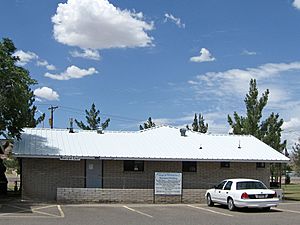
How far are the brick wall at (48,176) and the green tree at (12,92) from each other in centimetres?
188

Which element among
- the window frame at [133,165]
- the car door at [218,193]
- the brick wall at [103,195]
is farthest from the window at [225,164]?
the car door at [218,193]

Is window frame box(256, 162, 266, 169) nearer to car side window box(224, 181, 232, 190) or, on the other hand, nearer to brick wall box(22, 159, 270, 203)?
brick wall box(22, 159, 270, 203)

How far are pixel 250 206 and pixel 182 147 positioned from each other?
10318mm

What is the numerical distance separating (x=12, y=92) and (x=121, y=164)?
8054mm

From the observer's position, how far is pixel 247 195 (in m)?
21.8

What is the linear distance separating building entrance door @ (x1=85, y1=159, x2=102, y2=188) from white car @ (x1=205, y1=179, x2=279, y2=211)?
8153 mm

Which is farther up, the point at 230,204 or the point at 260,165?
the point at 260,165

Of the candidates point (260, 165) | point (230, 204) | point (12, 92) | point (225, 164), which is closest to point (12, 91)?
point (12, 92)

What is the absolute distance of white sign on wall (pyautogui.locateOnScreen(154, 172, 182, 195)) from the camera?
28.3 m

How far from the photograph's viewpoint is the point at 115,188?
94.7ft

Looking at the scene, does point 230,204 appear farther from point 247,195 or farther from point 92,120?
point 92,120

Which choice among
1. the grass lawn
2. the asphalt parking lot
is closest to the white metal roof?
the grass lawn

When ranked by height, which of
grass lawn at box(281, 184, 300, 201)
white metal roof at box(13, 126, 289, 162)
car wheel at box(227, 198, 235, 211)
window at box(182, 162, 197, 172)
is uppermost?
white metal roof at box(13, 126, 289, 162)

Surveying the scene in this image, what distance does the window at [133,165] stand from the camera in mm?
29750
